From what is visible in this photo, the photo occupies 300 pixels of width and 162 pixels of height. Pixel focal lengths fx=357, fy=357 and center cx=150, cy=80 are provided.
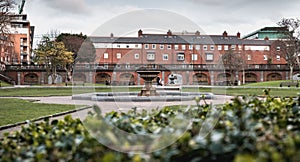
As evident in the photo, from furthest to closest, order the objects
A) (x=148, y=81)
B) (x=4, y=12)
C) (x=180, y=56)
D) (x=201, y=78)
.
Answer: (x=201, y=78) < (x=180, y=56) < (x=4, y=12) < (x=148, y=81)

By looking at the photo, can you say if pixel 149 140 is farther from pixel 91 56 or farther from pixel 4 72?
pixel 4 72

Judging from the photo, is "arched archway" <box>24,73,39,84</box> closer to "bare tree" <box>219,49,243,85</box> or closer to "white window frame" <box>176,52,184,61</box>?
"white window frame" <box>176,52,184,61</box>

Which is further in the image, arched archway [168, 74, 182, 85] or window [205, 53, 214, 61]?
window [205, 53, 214, 61]

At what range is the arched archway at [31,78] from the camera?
201 ft

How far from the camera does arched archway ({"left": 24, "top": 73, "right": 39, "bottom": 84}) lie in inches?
2413

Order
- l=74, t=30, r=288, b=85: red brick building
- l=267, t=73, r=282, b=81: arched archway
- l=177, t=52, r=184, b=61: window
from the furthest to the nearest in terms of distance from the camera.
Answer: l=177, t=52, r=184, b=61: window, l=267, t=73, r=282, b=81: arched archway, l=74, t=30, r=288, b=85: red brick building

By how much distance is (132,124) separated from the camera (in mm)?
3076

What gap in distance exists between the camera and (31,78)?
62000mm

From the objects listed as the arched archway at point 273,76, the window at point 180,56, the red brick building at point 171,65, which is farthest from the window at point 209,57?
the arched archway at point 273,76

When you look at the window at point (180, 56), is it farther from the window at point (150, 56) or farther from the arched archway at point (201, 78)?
the window at point (150, 56)

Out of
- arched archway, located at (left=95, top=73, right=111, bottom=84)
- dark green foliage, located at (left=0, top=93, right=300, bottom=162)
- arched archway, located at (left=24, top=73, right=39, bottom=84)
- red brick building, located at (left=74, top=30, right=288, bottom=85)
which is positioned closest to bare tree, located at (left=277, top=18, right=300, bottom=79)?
red brick building, located at (left=74, top=30, right=288, bottom=85)

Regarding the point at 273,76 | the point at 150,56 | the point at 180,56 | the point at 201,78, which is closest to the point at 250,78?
the point at 273,76

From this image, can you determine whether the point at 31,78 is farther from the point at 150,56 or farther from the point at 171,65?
the point at 171,65

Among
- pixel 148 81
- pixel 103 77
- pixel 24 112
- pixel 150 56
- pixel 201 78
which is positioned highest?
pixel 150 56
